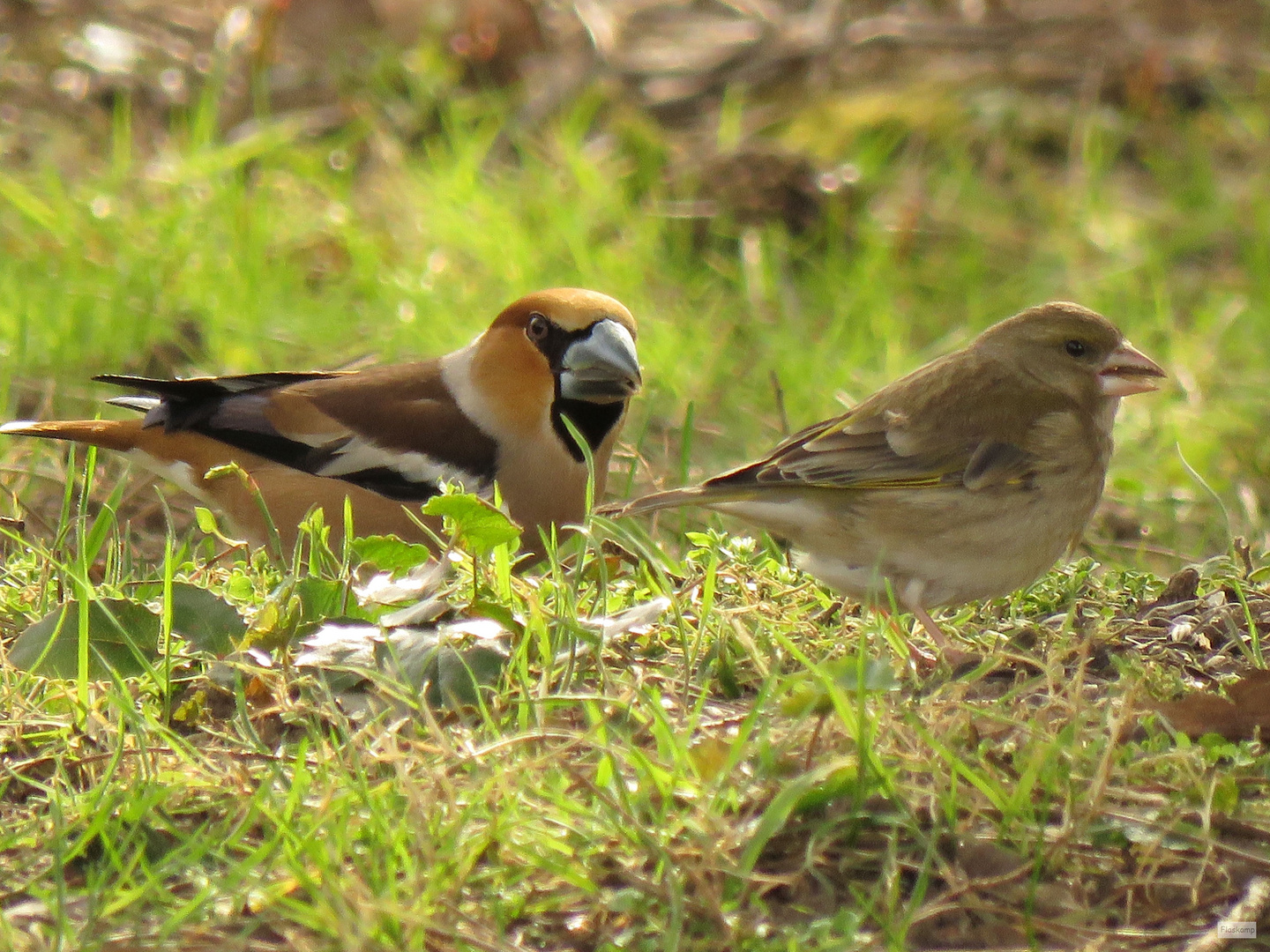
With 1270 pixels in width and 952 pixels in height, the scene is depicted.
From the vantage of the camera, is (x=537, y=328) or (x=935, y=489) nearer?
(x=935, y=489)

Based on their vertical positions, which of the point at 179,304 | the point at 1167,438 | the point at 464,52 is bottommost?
the point at 1167,438

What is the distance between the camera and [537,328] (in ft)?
15.0

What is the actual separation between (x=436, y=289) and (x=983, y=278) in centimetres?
251

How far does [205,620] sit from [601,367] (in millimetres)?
1523

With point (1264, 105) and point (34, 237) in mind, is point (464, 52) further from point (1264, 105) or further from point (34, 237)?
point (1264, 105)

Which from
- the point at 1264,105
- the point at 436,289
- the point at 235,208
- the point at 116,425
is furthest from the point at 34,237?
the point at 1264,105

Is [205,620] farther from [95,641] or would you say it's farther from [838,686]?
[838,686]

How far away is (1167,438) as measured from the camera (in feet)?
19.6

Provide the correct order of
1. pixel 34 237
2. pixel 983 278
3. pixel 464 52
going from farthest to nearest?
1. pixel 464 52
2. pixel 983 278
3. pixel 34 237

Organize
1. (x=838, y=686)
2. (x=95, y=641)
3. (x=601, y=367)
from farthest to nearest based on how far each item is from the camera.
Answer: (x=601, y=367) < (x=95, y=641) < (x=838, y=686)

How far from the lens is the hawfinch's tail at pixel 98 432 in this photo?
4.46 m

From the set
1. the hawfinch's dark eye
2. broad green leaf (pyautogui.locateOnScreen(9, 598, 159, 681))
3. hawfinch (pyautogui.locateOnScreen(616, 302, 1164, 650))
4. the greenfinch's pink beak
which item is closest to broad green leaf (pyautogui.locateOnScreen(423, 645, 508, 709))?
broad green leaf (pyautogui.locateOnScreen(9, 598, 159, 681))

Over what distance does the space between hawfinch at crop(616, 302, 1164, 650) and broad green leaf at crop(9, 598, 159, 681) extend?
1.07m

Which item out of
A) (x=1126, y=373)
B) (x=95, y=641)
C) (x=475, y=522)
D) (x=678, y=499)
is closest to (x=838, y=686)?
(x=475, y=522)
